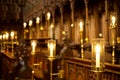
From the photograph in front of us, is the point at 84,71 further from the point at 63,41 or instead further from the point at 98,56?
the point at 63,41

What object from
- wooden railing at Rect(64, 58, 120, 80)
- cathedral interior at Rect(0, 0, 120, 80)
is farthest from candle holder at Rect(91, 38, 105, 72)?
wooden railing at Rect(64, 58, 120, 80)

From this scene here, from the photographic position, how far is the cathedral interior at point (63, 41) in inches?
168

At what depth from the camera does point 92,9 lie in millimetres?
10797

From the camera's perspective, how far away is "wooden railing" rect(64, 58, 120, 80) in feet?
12.6

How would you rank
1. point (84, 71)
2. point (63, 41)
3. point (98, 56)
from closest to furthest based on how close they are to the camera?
point (98, 56)
point (84, 71)
point (63, 41)

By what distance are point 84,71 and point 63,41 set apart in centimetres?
202

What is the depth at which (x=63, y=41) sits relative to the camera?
664cm

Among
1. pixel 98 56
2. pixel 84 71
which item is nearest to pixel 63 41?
pixel 84 71

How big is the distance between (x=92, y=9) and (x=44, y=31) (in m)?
6.83

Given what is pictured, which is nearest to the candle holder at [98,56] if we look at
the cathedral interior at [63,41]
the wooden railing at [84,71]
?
the cathedral interior at [63,41]

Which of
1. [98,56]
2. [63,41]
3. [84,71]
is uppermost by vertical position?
[63,41]

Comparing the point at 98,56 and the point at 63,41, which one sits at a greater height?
the point at 63,41

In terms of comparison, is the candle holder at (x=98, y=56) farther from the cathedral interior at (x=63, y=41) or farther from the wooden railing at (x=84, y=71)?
the wooden railing at (x=84, y=71)

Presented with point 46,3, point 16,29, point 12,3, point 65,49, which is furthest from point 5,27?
point 65,49
